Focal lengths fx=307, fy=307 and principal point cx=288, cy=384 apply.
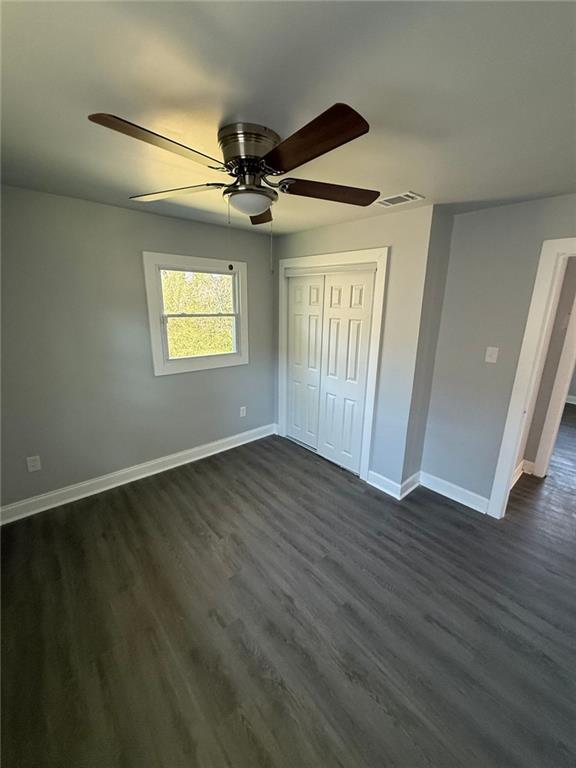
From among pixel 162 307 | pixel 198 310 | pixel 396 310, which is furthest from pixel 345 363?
pixel 162 307

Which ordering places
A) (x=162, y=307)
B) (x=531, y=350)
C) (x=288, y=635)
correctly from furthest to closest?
(x=162, y=307), (x=531, y=350), (x=288, y=635)

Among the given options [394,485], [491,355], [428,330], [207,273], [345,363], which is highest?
[207,273]

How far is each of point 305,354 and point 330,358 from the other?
0.39m

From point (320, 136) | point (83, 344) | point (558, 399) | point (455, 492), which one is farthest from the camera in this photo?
point (558, 399)

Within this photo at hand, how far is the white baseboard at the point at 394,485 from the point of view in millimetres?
2799

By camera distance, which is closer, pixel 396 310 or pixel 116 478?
pixel 396 310

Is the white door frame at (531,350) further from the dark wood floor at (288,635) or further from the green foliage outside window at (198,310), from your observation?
the green foliage outside window at (198,310)

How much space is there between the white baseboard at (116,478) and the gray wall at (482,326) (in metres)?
2.20

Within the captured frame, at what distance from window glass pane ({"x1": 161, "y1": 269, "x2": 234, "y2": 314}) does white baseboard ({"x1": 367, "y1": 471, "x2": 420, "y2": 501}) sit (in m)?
2.30

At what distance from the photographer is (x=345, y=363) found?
308 centimetres

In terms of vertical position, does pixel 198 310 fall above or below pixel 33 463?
above

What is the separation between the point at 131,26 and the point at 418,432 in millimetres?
2926

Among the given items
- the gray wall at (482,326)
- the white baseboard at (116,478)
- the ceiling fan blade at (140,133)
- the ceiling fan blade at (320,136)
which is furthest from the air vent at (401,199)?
the white baseboard at (116,478)

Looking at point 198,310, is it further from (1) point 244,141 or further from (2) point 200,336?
(1) point 244,141
